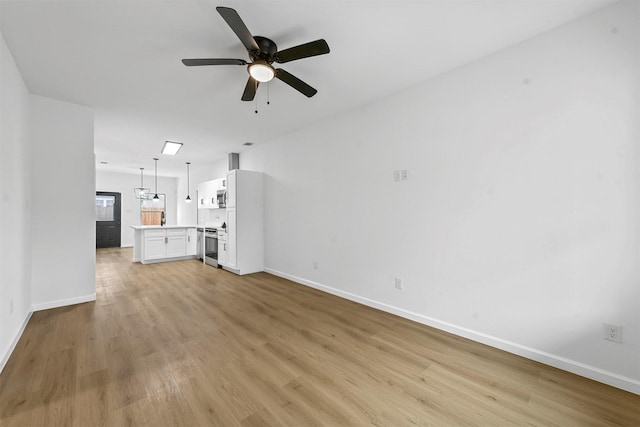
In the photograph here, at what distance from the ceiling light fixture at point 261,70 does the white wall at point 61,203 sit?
117 inches

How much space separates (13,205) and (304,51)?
307 cm

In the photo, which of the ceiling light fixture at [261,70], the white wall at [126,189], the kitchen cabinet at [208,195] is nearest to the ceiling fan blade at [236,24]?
the ceiling light fixture at [261,70]

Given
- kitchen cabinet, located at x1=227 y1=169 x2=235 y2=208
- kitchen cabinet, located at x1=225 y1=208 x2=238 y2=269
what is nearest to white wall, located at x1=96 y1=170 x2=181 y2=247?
kitchen cabinet, located at x1=227 y1=169 x2=235 y2=208

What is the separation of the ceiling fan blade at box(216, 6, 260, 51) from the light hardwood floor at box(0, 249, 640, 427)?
2.46 metres

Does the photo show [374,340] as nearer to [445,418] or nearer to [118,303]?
[445,418]

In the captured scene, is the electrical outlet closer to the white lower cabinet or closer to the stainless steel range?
the stainless steel range

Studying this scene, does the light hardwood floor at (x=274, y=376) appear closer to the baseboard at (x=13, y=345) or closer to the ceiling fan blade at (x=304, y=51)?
the baseboard at (x=13, y=345)

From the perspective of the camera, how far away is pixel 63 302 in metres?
3.41

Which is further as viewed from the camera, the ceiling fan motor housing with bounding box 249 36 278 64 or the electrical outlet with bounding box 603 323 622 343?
the ceiling fan motor housing with bounding box 249 36 278 64

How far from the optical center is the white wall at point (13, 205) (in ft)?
7.09

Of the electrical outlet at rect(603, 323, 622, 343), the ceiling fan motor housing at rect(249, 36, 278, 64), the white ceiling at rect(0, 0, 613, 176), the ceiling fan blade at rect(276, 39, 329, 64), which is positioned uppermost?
the white ceiling at rect(0, 0, 613, 176)

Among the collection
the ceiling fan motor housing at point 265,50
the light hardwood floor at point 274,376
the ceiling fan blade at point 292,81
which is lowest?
the light hardwood floor at point 274,376

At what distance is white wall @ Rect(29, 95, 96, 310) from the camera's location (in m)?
3.27

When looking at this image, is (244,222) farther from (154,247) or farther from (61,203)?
(154,247)
